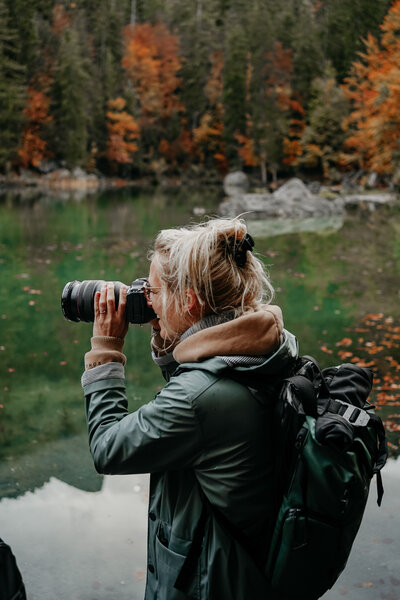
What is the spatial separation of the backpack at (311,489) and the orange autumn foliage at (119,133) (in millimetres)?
43145

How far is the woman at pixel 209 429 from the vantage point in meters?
1.50

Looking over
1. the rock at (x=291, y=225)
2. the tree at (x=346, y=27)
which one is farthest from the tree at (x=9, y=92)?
the rock at (x=291, y=225)

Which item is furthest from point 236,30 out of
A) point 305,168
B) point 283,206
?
point 283,206

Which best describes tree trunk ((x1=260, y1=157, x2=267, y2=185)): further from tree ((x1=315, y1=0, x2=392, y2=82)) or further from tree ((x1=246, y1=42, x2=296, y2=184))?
tree ((x1=315, y1=0, x2=392, y2=82))

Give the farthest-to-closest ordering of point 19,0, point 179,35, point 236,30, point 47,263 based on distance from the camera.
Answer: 1. point 179,35
2. point 236,30
3. point 19,0
4. point 47,263

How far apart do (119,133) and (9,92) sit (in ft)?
32.1

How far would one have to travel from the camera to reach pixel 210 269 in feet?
5.22

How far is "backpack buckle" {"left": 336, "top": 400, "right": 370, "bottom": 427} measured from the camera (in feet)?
4.93

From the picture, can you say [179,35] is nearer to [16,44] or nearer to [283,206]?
[16,44]

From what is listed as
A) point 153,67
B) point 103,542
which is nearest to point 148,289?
point 103,542

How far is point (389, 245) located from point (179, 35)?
127 feet

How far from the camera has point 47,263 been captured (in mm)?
12188

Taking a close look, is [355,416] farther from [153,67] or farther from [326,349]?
[153,67]

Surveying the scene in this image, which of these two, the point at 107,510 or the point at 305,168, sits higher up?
the point at 107,510
